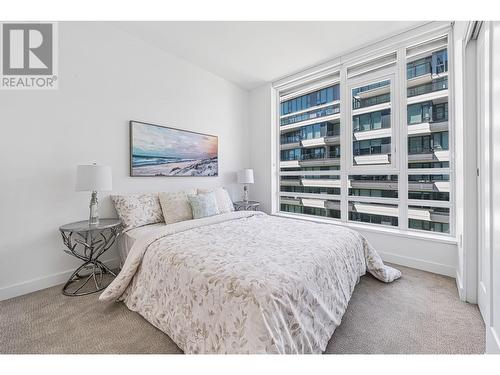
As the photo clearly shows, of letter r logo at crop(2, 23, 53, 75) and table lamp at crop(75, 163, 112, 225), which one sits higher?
letter r logo at crop(2, 23, 53, 75)

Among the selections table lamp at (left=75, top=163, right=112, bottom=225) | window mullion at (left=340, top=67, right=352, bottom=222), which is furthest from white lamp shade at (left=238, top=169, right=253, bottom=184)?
table lamp at (left=75, top=163, right=112, bottom=225)

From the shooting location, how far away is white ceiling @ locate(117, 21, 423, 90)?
8.34ft

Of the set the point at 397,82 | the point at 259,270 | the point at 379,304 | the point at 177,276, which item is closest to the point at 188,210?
the point at 177,276

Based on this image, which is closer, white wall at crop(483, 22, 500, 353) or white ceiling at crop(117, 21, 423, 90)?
white wall at crop(483, 22, 500, 353)

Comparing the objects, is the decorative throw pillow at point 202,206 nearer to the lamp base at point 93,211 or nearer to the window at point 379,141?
the lamp base at point 93,211

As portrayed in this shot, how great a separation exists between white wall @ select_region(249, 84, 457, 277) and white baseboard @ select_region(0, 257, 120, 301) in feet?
9.82

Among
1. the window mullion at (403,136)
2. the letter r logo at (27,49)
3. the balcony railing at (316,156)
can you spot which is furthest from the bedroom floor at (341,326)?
the letter r logo at (27,49)

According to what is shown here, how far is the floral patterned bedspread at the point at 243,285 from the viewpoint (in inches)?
42.2

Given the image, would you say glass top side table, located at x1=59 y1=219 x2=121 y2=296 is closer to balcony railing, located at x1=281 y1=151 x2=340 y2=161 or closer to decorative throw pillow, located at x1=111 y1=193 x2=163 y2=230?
decorative throw pillow, located at x1=111 y1=193 x2=163 y2=230

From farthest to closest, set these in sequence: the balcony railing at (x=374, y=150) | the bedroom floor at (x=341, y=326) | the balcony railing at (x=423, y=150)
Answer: the balcony railing at (x=374, y=150), the balcony railing at (x=423, y=150), the bedroom floor at (x=341, y=326)

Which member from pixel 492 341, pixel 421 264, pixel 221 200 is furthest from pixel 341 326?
pixel 221 200

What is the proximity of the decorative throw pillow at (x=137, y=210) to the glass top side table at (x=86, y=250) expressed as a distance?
0.12 metres
